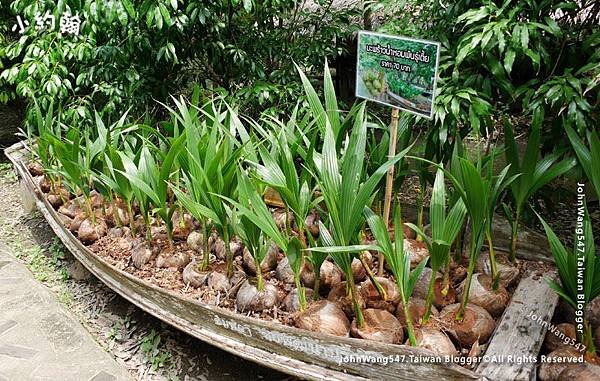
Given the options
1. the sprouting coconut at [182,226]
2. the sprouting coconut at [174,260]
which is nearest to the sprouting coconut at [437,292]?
the sprouting coconut at [174,260]

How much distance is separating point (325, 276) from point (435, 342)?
0.41 meters

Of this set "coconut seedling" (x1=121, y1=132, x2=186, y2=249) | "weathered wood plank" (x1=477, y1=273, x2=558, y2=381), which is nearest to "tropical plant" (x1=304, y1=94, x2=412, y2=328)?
"weathered wood plank" (x1=477, y1=273, x2=558, y2=381)

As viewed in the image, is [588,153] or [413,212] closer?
[588,153]

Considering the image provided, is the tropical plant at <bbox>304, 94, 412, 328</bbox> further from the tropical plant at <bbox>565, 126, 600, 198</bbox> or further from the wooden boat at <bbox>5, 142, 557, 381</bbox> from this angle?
the tropical plant at <bbox>565, 126, 600, 198</bbox>

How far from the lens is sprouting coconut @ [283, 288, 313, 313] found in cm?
156

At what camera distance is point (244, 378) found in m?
1.72

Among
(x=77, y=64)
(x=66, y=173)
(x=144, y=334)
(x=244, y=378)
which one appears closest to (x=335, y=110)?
(x=244, y=378)

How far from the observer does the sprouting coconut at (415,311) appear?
1464 mm

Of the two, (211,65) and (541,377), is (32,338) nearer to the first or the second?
(211,65)

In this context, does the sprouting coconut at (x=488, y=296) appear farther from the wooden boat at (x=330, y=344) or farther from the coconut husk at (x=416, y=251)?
the coconut husk at (x=416, y=251)

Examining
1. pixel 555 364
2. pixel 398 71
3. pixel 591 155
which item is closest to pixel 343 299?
pixel 555 364

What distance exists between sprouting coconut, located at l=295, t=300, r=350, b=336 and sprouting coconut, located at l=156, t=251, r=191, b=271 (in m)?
0.58

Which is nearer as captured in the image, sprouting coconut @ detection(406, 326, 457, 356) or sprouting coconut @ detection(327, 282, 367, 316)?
sprouting coconut @ detection(406, 326, 457, 356)

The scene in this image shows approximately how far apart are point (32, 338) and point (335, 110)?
1466 millimetres
